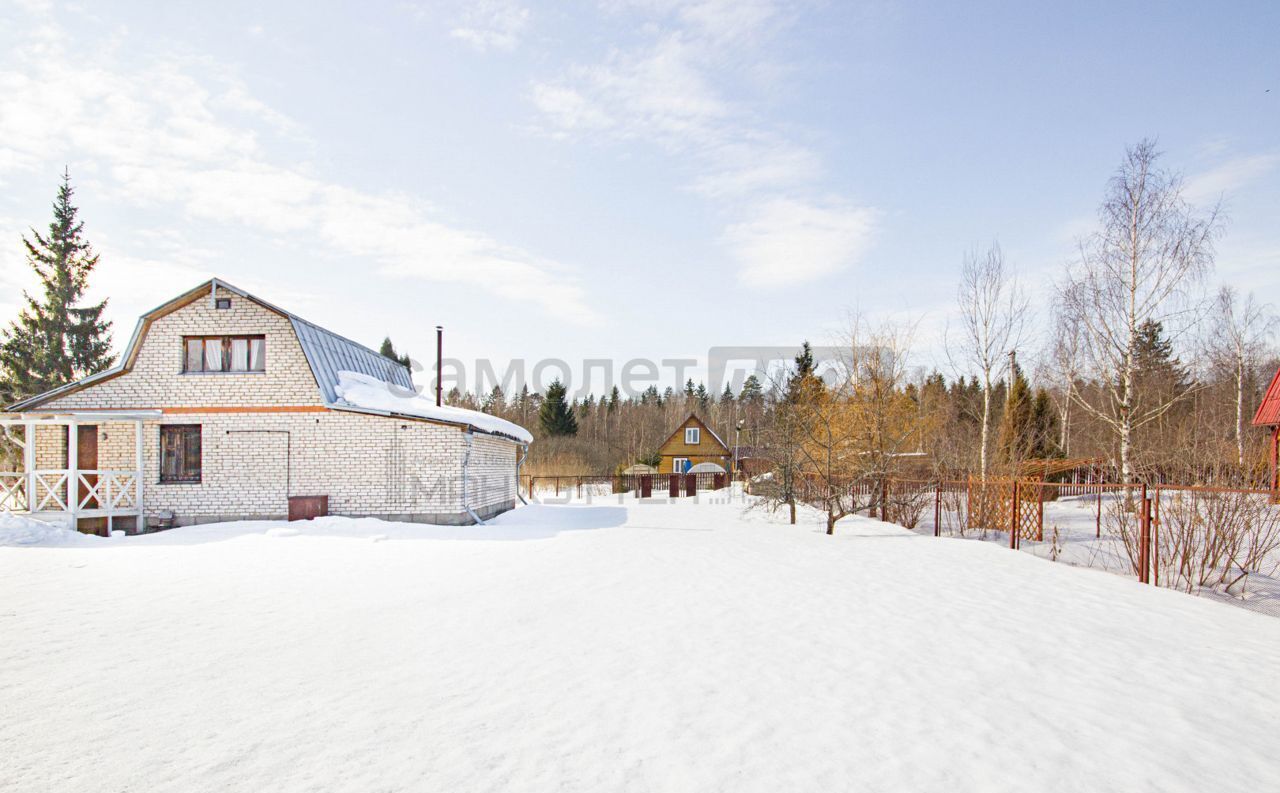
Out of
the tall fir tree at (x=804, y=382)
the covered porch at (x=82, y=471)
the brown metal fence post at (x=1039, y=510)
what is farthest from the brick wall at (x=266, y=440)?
the brown metal fence post at (x=1039, y=510)

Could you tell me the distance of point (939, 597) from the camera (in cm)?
730

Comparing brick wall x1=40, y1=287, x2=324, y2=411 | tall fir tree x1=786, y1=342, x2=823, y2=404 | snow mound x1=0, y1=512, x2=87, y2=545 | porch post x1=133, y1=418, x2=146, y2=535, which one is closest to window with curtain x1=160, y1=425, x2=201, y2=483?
porch post x1=133, y1=418, x2=146, y2=535

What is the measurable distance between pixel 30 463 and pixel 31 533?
2.46 metres

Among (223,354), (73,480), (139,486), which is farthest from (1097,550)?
(73,480)

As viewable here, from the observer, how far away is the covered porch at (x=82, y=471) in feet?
41.2

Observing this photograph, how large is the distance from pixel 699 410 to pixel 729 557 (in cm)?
5861

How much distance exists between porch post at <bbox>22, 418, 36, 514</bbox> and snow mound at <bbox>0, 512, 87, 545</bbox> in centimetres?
55

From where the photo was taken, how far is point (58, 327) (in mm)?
27938

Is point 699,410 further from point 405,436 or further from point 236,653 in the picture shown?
point 236,653

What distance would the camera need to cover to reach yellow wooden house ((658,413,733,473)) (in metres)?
35.8

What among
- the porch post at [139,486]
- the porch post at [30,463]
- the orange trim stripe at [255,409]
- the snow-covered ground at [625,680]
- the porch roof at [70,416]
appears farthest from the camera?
the orange trim stripe at [255,409]

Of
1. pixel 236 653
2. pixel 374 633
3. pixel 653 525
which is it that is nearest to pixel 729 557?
pixel 653 525

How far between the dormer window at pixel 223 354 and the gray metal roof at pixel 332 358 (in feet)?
3.08

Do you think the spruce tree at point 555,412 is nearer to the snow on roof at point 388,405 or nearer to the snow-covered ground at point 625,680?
the snow on roof at point 388,405
